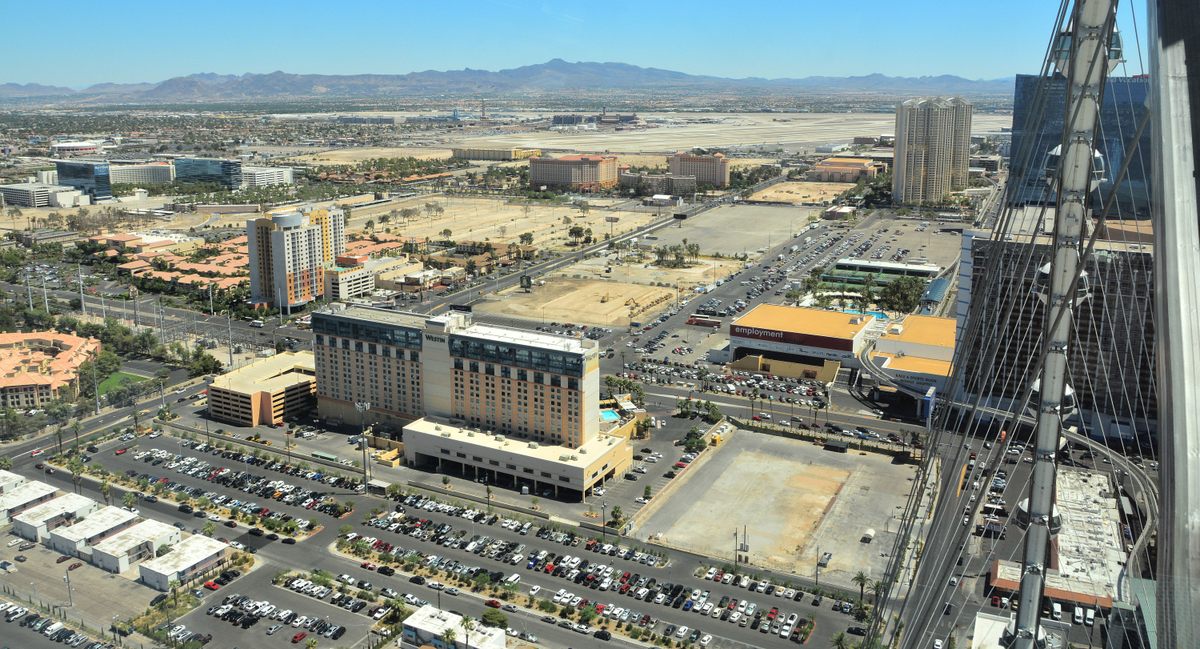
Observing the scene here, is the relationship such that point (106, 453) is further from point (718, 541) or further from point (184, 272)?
point (184, 272)

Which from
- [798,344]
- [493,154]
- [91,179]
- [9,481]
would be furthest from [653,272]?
[493,154]

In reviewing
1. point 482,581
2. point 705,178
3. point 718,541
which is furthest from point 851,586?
point 705,178

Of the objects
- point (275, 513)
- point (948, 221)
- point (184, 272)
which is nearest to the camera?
point (275, 513)

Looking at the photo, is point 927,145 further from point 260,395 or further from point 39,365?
point 39,365

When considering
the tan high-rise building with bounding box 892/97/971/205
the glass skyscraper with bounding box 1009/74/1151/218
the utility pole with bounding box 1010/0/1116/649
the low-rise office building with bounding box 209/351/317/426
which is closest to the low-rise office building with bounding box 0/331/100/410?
the low-rise office building with bounding box 209/351/317/426

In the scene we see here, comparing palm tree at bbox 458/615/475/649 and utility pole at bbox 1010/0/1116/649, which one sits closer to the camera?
utility pole at bbox 1010/0/1116/649

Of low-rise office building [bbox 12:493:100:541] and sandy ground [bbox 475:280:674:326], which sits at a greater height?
sandy ground [bbox 475:280:674:326]

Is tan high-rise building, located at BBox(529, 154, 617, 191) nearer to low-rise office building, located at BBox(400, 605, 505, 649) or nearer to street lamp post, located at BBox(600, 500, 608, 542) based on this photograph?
street lamp post, located at BBox(600, 500, 608, 542)
